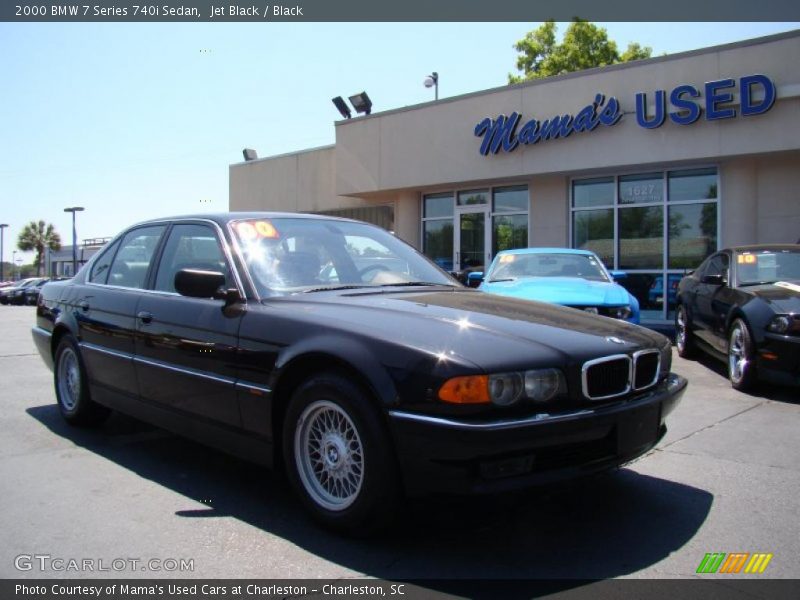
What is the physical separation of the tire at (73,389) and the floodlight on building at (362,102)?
1355 cm

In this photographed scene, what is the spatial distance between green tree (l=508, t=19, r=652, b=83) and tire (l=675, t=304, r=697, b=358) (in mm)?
21339

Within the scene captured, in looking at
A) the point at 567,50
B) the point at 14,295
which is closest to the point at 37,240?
the point at 14,295

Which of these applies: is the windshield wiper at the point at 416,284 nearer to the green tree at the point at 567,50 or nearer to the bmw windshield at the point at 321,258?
the bmw windshield at the point at 321,258

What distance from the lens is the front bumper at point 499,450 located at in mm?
2629

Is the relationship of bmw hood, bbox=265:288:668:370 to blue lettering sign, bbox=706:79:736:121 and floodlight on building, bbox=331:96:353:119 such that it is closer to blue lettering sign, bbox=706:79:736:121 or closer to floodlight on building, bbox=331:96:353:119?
blue lettering sign, bbox=706:79:736:121

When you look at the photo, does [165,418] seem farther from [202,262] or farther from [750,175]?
[750,175]

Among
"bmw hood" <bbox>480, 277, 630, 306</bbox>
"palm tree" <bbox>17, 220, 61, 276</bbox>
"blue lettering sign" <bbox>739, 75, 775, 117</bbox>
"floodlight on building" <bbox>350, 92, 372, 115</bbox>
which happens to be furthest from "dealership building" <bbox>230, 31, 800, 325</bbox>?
"palm tree" <bbox>17, 220, 61, 276</bbox>

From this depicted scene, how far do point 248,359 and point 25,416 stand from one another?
3.28m

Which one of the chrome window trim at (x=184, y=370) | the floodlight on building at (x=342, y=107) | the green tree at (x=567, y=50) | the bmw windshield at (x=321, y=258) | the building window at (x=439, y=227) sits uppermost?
the green tree at (x=567, y=50)

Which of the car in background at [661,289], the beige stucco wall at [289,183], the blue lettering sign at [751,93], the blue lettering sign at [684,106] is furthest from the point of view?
the beige stucco wall at [289,183]

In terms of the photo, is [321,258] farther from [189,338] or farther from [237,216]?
[189,338]

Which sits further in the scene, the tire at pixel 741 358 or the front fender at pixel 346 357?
the tire at pixel 741 358

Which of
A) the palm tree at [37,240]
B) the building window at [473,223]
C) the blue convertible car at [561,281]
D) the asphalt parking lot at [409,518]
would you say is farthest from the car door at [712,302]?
the palm tree at [37,240]

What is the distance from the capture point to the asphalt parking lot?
110 inches
